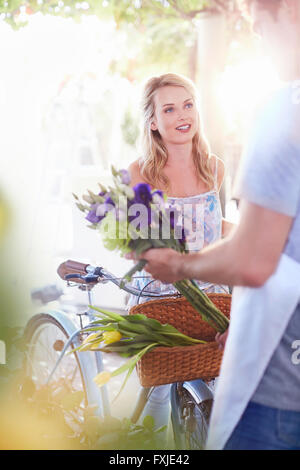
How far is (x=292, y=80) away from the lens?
99 cm

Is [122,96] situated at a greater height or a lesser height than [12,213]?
greater

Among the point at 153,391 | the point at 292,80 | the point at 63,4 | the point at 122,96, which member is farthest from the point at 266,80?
the point at 122,96

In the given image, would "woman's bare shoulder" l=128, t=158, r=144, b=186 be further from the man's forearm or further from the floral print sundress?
the man's forearm

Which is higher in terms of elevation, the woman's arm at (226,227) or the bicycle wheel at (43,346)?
the woman's arm at (226,227)

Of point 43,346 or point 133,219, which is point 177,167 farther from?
point 43,346

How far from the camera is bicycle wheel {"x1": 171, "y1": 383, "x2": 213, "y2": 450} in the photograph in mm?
1654

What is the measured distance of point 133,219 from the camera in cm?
117

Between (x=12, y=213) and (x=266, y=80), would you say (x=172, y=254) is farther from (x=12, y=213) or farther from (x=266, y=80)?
(x=12, y=213)

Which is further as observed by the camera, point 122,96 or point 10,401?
point 122,96

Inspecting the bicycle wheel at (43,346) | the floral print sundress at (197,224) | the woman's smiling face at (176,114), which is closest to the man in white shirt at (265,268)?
the floral print sundress at (197,224)

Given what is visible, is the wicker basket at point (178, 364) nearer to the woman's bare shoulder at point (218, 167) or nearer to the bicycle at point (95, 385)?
the bicycle at point (95, 385)

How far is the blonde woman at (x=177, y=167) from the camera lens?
1.83m

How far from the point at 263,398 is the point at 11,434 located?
0.80 meters
